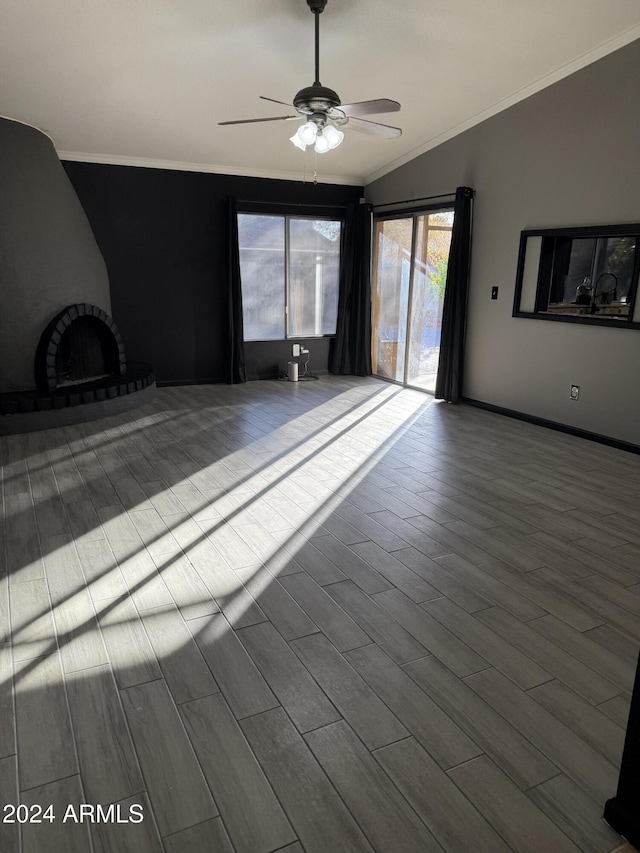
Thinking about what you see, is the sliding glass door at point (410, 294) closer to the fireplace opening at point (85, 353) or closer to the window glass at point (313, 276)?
the window glass at point (313, 276)

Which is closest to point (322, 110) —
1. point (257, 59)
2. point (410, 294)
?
point (257, 59)

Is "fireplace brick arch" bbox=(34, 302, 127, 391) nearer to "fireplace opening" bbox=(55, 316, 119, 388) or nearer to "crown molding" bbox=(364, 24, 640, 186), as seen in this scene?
"fireplace opening" bbox=(55, 316, 119, 388)

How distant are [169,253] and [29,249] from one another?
7.09ft

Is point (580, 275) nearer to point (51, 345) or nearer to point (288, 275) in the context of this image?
point (288, 275)

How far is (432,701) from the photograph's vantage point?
2.05 metres

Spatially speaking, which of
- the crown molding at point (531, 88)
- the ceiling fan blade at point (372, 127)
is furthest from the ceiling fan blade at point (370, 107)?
the crown molding at point (531, 88)

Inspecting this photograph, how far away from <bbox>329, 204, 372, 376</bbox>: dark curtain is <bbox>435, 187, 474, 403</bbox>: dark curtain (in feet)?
5.49

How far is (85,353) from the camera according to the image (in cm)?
618

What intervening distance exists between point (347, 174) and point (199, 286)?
251 centimetres

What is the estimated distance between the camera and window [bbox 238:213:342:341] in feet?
25.4

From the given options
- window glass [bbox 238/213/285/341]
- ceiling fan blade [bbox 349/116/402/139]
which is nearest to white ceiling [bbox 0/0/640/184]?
ceiling fan blade [bbox 349/116/402/139]

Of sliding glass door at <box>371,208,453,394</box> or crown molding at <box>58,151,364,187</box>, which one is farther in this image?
sliding glass door at <box>371,208,453,394</box>

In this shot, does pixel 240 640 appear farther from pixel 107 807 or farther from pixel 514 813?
pixel 514 813

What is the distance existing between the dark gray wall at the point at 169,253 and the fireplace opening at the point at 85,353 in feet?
2.58
